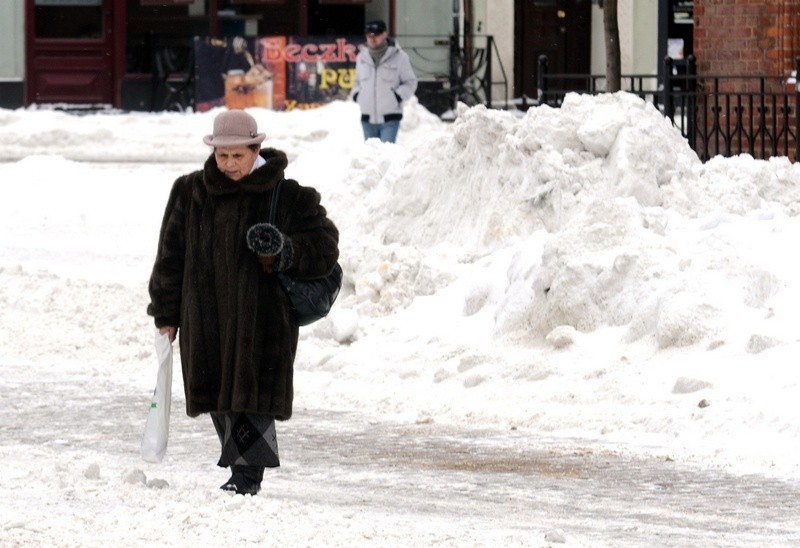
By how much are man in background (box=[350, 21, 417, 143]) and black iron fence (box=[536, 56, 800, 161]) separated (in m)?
1.30

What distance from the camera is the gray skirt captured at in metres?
7.29

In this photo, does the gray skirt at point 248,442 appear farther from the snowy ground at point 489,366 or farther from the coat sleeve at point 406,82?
the coat sleeve at point 406,82

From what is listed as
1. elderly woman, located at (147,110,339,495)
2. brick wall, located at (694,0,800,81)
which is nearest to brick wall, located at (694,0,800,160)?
brick wall, located at (694,0,800,81)

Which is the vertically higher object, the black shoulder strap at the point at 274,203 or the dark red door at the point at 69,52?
the dark red door at the point at 69,52

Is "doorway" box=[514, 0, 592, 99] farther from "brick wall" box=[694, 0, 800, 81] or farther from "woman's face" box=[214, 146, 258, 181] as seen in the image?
"woman's face" box=[214, 146, 258, 181]

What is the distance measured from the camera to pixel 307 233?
7250 mm

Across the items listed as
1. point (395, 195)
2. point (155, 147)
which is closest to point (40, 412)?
point (395, 195)

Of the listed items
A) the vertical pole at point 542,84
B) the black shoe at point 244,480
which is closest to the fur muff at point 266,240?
the black shoe at point 244,480

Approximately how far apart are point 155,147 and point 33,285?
12.3 meters

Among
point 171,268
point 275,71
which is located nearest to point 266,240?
point 171,268

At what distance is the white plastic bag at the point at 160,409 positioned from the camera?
7.41 m

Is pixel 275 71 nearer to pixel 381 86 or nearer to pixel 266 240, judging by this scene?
pixel 381 86

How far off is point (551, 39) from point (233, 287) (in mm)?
25895

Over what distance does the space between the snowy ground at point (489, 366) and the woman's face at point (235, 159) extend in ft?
3.79
